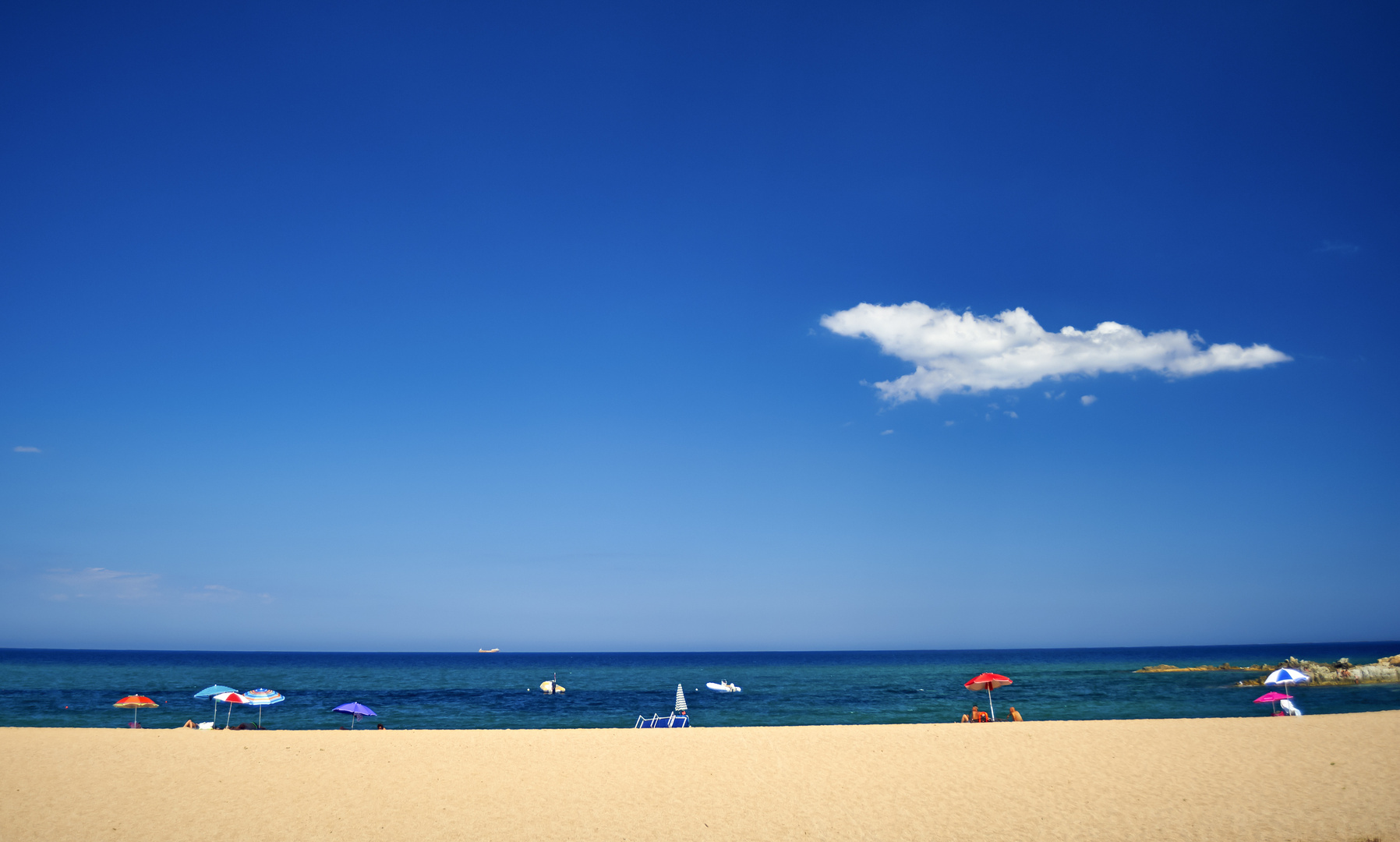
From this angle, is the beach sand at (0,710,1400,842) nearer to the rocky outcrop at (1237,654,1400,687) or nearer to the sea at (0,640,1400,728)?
the sea at (0,640,1400,728)

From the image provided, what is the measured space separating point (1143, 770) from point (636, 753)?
39.4ft

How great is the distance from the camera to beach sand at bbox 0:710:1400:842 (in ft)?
38.5

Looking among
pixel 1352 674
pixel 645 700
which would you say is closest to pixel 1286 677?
pixel 1352 674

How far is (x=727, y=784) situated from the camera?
15289 millimetres

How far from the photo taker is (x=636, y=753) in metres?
19.4

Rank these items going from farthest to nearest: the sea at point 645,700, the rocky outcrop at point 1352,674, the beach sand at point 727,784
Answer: the rocky outcrop at point 1352,674
the sea at point 645,700
the beach sand at point 727,784

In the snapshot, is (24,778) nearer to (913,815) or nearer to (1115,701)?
(913,815)

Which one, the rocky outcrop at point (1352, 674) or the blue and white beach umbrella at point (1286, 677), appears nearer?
the blue and white beach umbrella at point (1286, 677)

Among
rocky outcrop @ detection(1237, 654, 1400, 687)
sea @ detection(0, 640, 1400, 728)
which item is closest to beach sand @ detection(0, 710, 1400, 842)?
sea @ detection(0, 640, 1400, 728)

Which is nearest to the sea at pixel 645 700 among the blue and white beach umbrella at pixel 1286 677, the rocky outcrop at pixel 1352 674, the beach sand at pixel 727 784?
the rocky outcrop at pixel 1352 674

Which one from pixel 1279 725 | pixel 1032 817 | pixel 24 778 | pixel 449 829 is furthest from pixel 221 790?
pixel 1279 725

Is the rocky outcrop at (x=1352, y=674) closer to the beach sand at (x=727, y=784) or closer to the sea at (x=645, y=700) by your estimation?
the sea at (x=645, y=700)

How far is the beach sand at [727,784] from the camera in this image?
11727 mm

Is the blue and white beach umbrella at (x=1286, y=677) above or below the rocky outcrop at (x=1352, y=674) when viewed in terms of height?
above
